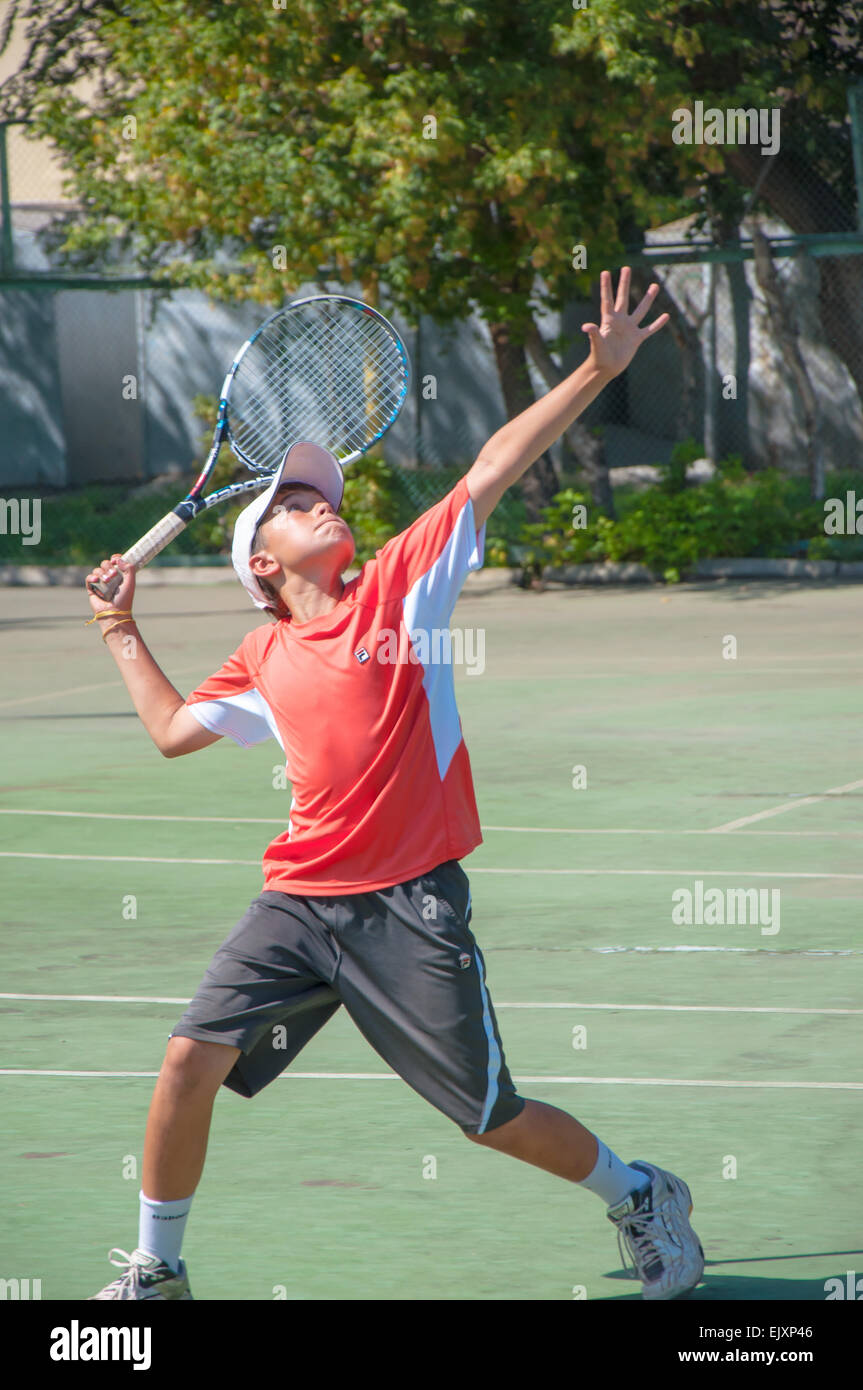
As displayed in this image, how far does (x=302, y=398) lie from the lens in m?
8.25

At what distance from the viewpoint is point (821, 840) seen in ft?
29.9

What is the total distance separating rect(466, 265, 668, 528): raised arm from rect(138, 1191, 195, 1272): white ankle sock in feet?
5.01

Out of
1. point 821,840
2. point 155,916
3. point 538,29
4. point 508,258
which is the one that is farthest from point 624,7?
point 155,916

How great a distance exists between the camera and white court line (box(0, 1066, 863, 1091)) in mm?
5793

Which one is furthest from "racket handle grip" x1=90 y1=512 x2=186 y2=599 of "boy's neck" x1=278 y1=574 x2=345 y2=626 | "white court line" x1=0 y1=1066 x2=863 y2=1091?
"white court line" x1=0 y1=1066 x2=863 y2=1091

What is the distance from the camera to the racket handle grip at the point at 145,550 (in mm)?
4582

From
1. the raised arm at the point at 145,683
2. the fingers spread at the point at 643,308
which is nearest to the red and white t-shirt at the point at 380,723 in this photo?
the raised arm at the point at 145,683

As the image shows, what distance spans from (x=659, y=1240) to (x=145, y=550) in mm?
1948

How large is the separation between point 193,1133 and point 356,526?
57.1 feet

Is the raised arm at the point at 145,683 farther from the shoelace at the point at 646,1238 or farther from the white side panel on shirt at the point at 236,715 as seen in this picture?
the shoelace at the point at 646,1238

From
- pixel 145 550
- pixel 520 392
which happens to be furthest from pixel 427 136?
pixel 145 550

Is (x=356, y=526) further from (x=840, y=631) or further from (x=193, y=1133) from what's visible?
(x=193, y=1133)

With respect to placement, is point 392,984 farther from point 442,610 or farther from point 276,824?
point 276,824

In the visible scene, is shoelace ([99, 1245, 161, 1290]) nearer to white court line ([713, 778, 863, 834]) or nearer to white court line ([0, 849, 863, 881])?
white court line ([0, 849, 863, 881])
